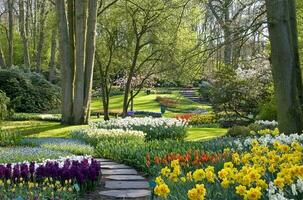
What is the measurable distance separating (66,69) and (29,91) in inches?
436

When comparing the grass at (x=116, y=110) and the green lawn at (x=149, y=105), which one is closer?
the grass at (x=116, y=110)

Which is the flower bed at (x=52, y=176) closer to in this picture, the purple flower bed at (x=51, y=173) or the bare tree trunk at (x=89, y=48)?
the purple flower bed at (x=51, y=173)

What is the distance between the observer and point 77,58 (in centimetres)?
1884

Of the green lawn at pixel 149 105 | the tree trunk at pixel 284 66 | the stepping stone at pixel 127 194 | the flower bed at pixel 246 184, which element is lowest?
the green lawn at pixel 149 105

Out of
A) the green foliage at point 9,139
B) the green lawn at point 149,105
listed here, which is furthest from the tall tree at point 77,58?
the green lawn at point 149,105

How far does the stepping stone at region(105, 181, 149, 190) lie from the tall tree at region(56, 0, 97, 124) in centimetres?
1080

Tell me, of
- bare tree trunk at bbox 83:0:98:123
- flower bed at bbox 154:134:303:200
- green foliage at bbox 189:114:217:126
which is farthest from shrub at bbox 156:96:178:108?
flower bed at bbox 154:134:303:200

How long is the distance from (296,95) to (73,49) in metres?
11.7

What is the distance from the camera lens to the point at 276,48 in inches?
367

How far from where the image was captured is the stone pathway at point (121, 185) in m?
7.16

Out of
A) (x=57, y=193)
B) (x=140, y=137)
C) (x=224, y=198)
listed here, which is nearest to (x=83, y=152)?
(x=140, y=137)

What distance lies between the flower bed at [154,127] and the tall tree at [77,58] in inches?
108

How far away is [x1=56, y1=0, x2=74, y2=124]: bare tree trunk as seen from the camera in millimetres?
19016

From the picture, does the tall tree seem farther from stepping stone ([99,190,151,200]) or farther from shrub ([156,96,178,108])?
shrub ([156,96,178,108])
